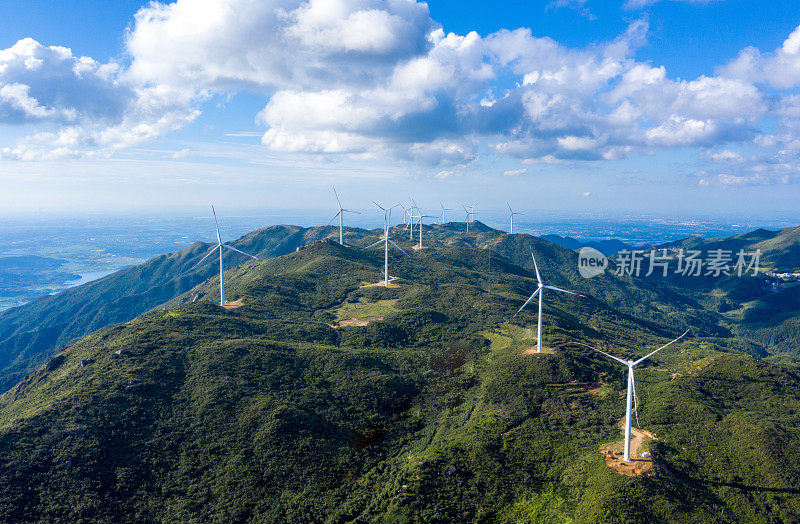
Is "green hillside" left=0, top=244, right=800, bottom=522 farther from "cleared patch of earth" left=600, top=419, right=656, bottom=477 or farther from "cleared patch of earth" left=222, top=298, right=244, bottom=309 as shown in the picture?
"cleared patch of earth" left=222, top=298, right=244, bottom=309

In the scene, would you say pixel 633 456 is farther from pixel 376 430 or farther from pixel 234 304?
pixel 234 304

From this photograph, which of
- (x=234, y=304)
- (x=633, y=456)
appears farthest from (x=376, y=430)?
(x=234, y=304)

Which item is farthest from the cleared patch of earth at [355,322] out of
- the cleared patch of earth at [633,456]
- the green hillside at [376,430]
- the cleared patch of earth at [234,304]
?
the cleared patch of earth at [633,456]

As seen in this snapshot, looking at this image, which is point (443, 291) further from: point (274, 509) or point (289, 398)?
point (274, 509)

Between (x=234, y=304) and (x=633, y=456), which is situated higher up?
(x=234, y=304)

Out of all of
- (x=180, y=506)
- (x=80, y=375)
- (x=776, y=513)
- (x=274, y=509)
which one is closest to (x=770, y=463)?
(x=776, y=513)

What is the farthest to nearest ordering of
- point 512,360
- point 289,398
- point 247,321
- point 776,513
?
point 247,321, point 512,360, point 289,398, point 776,513

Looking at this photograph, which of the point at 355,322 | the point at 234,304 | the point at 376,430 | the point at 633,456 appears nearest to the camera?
the point at 633,456

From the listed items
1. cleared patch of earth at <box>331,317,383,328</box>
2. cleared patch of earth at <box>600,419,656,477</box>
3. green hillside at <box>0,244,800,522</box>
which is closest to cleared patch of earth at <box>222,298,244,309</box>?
green hillside at <box>0,244,800,522</box>
